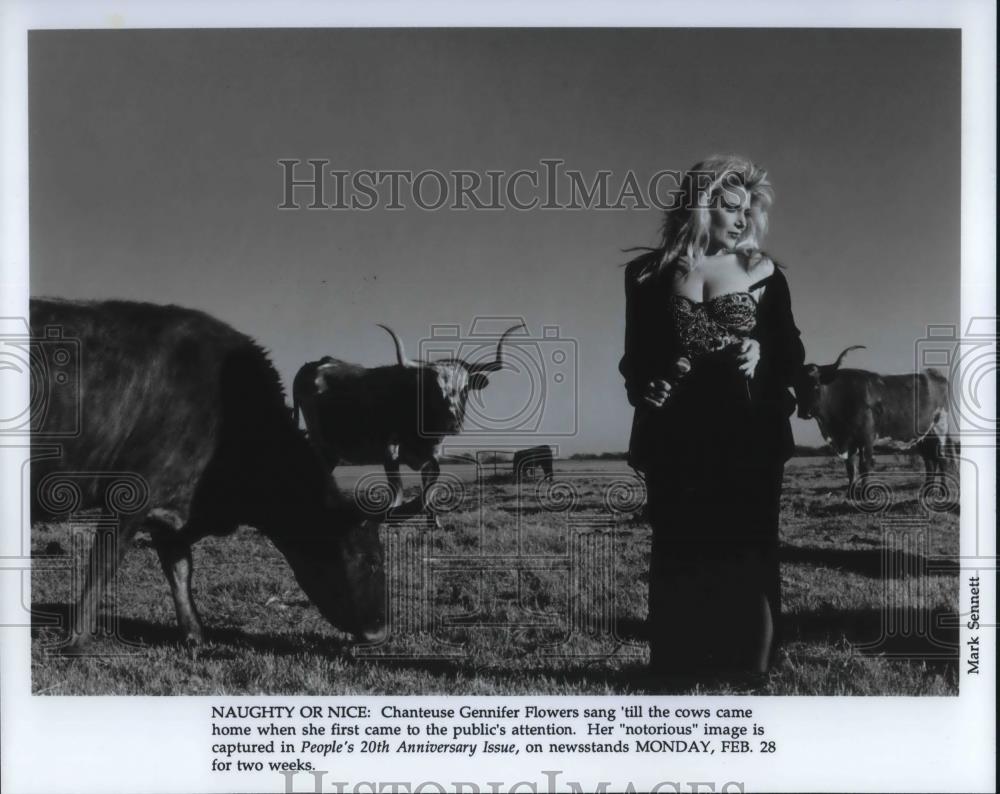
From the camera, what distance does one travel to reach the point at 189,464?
461 cm

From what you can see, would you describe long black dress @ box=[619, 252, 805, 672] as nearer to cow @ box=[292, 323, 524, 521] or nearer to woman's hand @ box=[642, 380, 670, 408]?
woman's hand @ box=[642, 380, 670, 408]

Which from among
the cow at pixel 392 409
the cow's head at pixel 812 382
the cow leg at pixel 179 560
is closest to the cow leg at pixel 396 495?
the cow at pixel 392 409

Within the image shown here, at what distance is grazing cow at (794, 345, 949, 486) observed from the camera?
4543mm

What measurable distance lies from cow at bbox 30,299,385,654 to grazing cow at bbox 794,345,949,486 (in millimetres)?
2368

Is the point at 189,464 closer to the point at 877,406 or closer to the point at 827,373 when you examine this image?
the point at 827,373

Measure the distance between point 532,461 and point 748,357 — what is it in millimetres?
1199

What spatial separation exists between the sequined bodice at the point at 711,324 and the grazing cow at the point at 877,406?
0.44 meters

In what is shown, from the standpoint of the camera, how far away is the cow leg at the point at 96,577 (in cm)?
459

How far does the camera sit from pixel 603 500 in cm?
455

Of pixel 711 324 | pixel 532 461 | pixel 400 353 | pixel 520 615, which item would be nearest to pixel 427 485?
pixel 532 461

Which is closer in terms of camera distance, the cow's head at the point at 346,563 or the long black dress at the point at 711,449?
the long black dress at the point at 711,449
